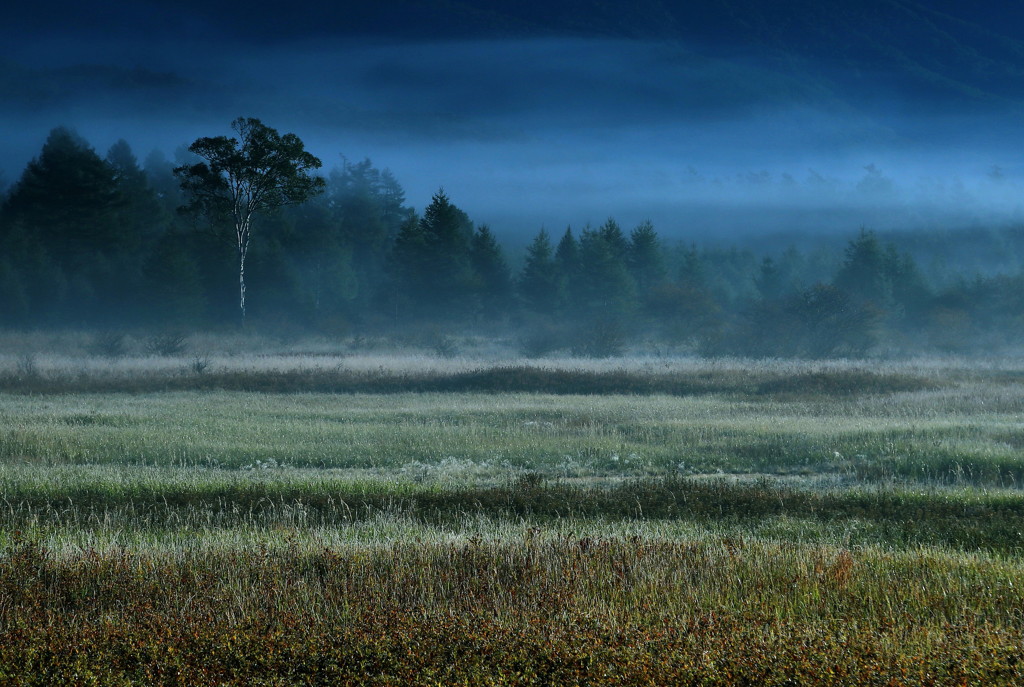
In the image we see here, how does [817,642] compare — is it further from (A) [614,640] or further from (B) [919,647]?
(A) [614,640]

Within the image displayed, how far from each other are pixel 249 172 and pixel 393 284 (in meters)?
26.8

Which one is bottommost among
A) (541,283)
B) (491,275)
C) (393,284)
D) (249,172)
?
(541,283)

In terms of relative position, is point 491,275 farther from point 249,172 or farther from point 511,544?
point 511,544

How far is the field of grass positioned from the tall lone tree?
2349 cm

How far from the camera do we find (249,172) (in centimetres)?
4972

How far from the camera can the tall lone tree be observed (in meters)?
49.0

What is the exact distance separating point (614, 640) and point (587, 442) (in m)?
14.8

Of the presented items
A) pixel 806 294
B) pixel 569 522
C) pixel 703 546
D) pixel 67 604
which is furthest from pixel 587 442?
pixel 806 294

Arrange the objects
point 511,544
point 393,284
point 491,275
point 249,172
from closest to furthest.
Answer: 1. point 511,544
2. point 249,172
3. point 393,284
4. point 491,275

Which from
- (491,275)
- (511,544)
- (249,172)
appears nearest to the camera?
(511,544)

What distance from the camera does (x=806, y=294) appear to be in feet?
208

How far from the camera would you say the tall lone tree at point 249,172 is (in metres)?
49.0

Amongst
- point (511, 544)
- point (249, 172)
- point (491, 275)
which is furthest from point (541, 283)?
point (511, 544)

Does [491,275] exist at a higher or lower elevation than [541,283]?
higher
